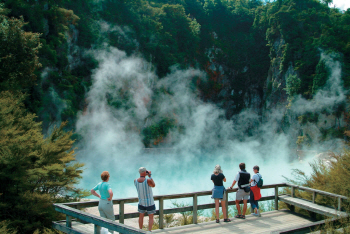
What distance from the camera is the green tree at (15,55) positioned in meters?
12.2

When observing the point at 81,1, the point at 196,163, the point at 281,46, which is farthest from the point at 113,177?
the point at 281,46

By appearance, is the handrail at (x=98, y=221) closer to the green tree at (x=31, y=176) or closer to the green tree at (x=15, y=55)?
the green tree at (x=31, y=176)

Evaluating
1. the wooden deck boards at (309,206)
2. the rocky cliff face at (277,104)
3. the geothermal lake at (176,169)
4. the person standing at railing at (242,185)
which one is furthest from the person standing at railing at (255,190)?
the rocky cliff face at (277,104)

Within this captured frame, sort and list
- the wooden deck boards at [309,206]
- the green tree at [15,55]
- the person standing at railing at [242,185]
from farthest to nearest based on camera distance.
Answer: the green tree at [15,55]
the person standing at railing at [242,185]
the wooden deck boards at [309,206]

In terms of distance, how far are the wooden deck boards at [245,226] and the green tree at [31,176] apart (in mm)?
1375

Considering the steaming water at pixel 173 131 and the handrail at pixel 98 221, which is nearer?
the handrail at pixel 98 221

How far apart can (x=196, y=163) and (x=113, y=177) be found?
31.9 ft

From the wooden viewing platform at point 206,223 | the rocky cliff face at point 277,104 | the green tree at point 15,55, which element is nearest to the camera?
the wooden viewing platform at point 206,223

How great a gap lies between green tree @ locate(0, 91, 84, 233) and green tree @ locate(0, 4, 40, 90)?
251 inches

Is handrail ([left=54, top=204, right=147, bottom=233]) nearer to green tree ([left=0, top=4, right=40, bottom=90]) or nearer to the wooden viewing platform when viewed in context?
the wooden viewing platform

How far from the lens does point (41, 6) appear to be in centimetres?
2002

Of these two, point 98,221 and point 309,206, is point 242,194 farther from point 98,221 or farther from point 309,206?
point 98,221

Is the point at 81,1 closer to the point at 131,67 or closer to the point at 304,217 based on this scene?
the point at 131,67

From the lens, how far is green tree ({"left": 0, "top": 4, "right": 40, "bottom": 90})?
1224 cm
